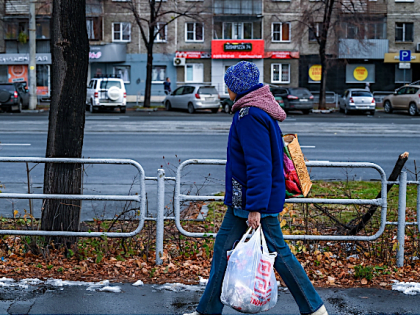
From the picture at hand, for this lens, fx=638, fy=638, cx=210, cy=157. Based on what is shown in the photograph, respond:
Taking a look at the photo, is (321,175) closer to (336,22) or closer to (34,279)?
Answer: (34,279)

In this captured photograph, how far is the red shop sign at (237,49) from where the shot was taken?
159ft

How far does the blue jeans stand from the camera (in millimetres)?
4113

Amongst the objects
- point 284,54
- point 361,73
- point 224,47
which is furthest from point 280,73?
point 361,73

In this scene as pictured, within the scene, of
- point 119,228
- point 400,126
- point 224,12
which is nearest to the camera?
point 119,228

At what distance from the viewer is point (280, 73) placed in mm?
50188

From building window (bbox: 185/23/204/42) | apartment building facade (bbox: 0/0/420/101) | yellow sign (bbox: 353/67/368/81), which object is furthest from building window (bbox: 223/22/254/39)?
yellow sign (bbox: 353/67/368/81)

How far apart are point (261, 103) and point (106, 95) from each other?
30.1 meters

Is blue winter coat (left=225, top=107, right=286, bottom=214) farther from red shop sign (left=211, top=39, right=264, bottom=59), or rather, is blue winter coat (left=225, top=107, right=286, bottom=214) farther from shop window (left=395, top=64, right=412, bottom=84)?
shop window (left=395, top=64, right=412, bottom=84)

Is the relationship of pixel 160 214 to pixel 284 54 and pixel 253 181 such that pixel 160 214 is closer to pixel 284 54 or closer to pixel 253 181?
pixel 253 181

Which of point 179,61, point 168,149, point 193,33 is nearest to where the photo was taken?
point 168,149

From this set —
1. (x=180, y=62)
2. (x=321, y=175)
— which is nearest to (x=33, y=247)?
(x=321, y=175)

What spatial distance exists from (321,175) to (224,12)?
38.6m

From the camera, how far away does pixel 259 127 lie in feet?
12.7

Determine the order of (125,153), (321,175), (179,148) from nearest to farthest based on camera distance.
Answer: (321,175), (125,153), (179,148)
